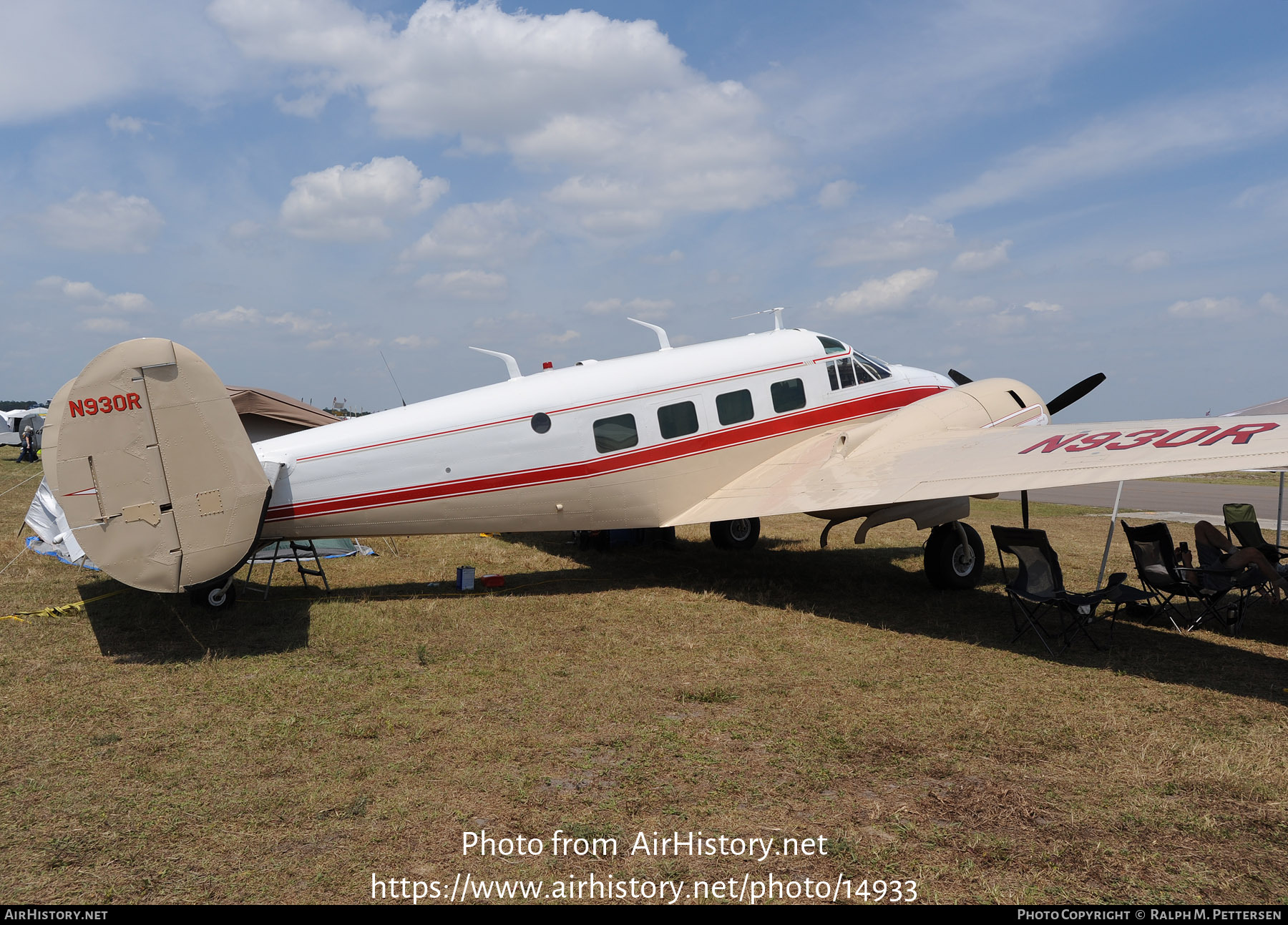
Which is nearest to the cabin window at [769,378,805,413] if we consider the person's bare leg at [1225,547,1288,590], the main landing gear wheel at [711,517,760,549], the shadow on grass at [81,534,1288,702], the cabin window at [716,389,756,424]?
the cabin window at [716,389,756,424]

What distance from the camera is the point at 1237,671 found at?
7.25 metres

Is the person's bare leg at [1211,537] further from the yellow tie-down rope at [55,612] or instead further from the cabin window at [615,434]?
the yellow tie-down rope at [55,612]

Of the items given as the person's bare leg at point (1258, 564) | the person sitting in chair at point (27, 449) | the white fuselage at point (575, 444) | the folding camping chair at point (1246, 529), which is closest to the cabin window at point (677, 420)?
the white fuselage at point (575, 444)

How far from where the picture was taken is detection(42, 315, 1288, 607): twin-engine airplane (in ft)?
24.2

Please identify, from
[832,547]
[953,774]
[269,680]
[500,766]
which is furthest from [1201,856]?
[832,547]

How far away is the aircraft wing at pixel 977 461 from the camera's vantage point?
24.3 feet

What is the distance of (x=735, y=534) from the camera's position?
15.0m

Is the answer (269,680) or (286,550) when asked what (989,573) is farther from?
(286,550)

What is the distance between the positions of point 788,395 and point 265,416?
1141 centimetres

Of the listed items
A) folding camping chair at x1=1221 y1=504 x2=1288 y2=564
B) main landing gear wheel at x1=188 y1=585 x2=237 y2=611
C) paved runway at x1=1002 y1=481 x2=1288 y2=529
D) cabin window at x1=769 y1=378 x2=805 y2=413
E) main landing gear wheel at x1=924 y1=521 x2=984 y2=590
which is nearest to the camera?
main landing gear wheel at x1=188 y1=585 x2=237 y2=611

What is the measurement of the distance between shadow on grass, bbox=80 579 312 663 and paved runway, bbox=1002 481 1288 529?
17.1m

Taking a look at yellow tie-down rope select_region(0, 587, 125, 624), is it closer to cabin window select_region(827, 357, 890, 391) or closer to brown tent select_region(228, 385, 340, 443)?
brown tent select_region(228, 385, 340, 443)

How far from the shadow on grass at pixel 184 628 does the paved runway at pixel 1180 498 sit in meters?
17.1

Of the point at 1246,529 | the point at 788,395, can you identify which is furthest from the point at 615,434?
the point at 1246,529
